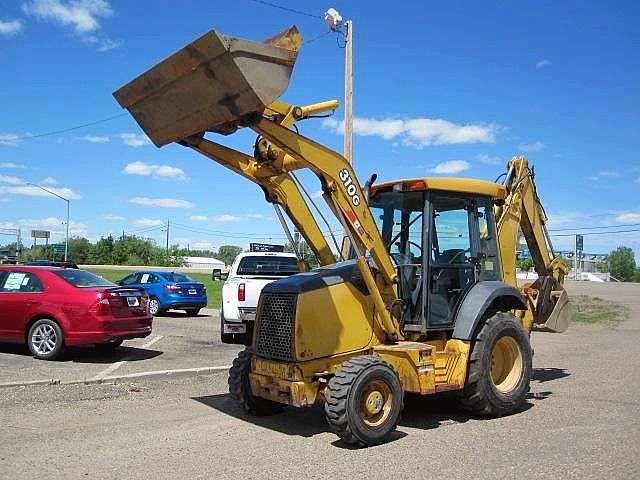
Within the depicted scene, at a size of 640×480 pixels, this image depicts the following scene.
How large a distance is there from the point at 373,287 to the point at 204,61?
291 centimetres

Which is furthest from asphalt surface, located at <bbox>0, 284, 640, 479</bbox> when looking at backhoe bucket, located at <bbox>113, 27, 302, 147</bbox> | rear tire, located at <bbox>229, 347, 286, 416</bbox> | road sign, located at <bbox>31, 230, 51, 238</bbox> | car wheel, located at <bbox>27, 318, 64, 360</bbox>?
road sign, located at <bbox>31, 230, 51, 238</bbox>

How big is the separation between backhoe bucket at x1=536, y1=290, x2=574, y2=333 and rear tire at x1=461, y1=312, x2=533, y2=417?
1891 millimetres

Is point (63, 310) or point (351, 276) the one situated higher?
point (351, 276)

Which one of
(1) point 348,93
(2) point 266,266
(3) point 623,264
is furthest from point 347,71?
(3) point 623,264

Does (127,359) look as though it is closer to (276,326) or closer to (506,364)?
(276,326)

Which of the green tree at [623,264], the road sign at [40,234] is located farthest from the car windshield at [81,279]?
the green tree at [623,264]

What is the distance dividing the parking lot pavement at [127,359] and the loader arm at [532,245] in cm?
531

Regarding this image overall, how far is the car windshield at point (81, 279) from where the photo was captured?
1200cm

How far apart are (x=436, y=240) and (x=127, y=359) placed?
6633 millimetres

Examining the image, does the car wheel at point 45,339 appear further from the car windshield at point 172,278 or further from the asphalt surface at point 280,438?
the car windshield at point 172,278

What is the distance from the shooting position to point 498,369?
28.1ft

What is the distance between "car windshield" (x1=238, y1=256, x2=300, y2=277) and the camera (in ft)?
49.5

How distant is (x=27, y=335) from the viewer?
11859 millimetres

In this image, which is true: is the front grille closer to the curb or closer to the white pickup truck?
the curb
